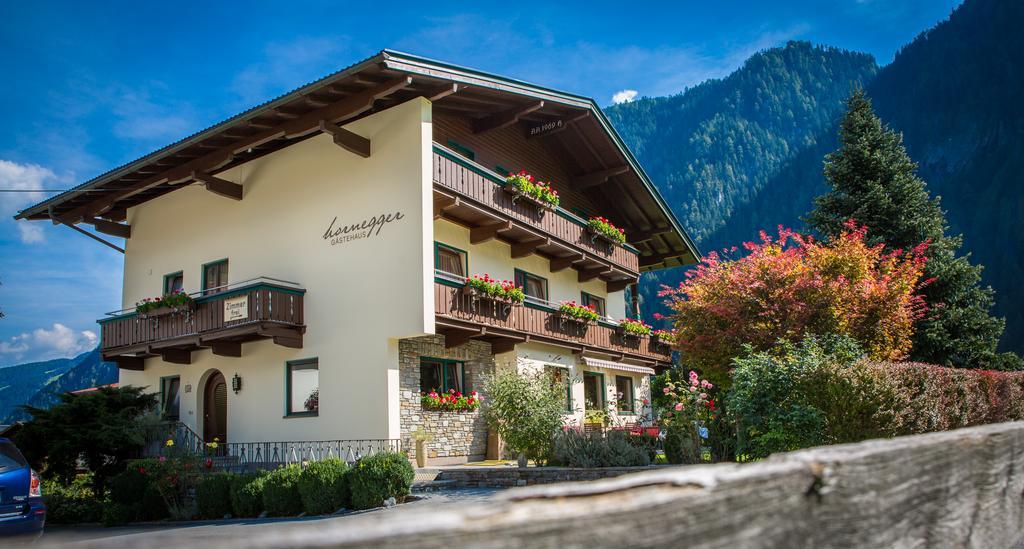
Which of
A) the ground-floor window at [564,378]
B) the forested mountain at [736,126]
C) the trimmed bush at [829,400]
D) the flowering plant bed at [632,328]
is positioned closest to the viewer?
the trimmed bush at [829,400]

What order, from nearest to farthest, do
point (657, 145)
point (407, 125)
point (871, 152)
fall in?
point (407, 125), point (871, 152), point (657, 145)

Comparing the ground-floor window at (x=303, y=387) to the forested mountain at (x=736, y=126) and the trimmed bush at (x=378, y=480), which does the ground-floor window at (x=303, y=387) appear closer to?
the trimmed bush at (x=378, y=480)

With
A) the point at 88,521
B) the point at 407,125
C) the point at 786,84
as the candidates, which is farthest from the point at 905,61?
the point at 88,521

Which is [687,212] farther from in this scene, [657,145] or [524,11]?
[524,11]

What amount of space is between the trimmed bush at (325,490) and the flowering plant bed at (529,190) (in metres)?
9.38

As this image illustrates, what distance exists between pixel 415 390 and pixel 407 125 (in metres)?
6.36

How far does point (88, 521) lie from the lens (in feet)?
53.7

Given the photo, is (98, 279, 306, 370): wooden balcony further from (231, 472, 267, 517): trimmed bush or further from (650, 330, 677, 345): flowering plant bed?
(650, 330, 677, 345): flowering plant bed

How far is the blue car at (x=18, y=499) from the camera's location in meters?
10.4

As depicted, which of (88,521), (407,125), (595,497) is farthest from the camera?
(407,125)

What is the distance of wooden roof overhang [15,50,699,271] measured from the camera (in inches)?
668

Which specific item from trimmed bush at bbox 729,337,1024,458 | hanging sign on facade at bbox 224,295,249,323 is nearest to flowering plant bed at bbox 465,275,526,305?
hanging sign on facade at bbox 224,295,249,323

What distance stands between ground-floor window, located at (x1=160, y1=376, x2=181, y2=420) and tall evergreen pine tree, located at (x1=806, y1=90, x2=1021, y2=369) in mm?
21342

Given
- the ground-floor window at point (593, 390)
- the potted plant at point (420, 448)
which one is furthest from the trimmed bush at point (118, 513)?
the ground-floor window at point (593, 390)
